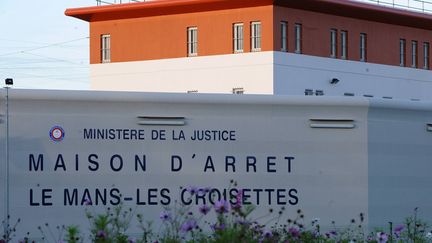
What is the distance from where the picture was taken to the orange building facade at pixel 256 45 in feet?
177

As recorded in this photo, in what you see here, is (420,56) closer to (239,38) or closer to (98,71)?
(239,38)

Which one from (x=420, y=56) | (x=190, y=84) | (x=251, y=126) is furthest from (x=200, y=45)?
(x=251, y=126)

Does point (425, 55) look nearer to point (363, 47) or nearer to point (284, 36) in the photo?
point (363, 47)

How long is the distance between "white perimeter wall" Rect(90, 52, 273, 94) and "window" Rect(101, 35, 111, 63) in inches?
16.3

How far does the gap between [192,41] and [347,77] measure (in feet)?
28.2

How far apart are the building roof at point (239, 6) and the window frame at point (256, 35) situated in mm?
1020

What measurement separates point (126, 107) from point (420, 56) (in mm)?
52098

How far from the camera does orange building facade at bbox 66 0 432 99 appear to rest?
177 ft

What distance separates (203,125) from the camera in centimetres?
1230

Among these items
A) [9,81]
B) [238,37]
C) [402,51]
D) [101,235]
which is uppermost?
[238,37]

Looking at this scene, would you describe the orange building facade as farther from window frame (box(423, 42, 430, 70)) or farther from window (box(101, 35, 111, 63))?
window frame (box(423, 42, 430, 70))

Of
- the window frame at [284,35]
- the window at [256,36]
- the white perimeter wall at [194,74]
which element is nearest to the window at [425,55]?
the window frame at [284,35]

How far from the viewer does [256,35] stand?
54344 mm

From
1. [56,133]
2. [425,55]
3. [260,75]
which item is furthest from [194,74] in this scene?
[56,133]
